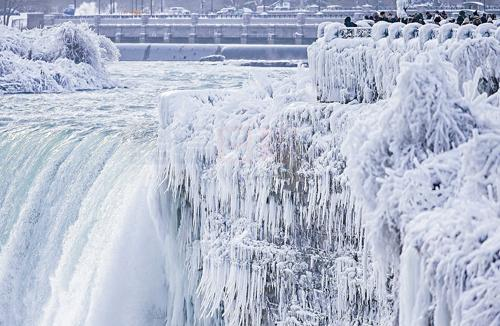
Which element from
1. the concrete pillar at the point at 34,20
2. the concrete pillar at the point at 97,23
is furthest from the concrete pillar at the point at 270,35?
the concrete pillar at the point at 34,20

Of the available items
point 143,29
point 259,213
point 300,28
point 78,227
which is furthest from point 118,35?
point 259,213

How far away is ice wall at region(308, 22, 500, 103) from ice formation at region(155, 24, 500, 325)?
2 centimetres

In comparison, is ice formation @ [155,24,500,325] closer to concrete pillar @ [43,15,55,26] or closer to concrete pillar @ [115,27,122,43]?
concrete pillar @ [115,27,122,43]

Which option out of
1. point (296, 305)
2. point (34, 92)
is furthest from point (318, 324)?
point (34, 92)

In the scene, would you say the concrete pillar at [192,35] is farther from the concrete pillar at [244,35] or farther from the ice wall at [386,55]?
the ice wall at [386,55]

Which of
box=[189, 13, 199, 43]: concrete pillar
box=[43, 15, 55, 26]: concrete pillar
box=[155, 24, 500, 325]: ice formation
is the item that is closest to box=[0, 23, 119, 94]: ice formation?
box=[155, 24, 500, 325]: ice formation

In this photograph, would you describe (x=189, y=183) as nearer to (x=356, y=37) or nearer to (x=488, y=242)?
(x=356, y=37)

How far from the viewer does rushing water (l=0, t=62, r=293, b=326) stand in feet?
58.5

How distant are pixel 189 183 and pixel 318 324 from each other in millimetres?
3353

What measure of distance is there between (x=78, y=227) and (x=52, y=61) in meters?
28.2

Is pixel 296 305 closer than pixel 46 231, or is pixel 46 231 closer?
pixel 296 305

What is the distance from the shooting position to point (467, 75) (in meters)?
13.5

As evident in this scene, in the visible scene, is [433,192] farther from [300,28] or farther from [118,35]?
[118,35]

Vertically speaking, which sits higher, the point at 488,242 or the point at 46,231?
the point at 488,242
